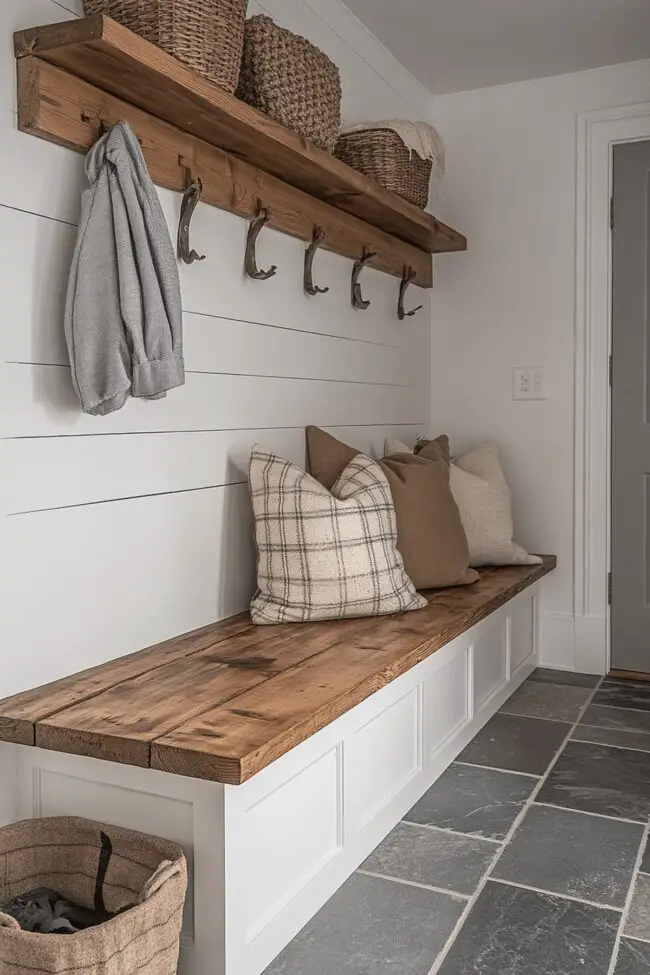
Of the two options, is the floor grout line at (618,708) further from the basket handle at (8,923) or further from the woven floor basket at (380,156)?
the basket handle at (8,923)

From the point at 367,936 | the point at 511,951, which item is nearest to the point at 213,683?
the point at 367,936

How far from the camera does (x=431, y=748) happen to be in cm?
239

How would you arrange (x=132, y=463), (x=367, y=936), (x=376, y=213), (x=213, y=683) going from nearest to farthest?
(x=367, y=936)
(x=213, y=683)
(x=132, y=463)
(x=376, y=213)

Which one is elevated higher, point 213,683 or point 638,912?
point 213,683

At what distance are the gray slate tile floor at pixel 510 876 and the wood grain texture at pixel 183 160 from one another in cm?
155

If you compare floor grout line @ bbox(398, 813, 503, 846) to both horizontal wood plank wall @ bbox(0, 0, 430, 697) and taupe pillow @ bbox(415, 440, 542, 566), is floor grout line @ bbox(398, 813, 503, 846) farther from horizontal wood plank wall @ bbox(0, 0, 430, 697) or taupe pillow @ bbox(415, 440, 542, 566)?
taupe pillow @ bbox(415, 440, 542, 566)

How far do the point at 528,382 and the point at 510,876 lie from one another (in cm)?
206

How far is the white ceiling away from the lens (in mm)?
2918

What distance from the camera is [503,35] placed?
3113mm

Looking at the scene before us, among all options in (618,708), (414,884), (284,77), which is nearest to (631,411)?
(618,708)

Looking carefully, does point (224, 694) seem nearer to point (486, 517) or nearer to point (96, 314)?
point (96, 314)

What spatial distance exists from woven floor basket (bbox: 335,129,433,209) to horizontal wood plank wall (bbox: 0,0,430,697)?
0.81ft

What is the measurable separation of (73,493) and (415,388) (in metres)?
1.95

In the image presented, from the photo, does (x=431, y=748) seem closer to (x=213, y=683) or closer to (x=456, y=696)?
(x=456, y=696)
